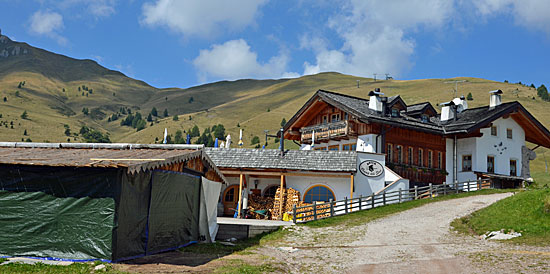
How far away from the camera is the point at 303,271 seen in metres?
12.8

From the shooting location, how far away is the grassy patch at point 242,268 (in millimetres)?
11773

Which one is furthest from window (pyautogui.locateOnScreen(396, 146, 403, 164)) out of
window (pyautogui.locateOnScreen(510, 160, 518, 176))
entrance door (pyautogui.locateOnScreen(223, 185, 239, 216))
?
entrance door (pyautogui.locateOnScreen(223, 185, 239, 216))

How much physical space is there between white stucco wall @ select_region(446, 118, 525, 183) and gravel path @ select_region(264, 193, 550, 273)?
13236 mm

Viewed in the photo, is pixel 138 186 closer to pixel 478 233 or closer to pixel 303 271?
pixel 303 271

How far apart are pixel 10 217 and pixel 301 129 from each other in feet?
89.0

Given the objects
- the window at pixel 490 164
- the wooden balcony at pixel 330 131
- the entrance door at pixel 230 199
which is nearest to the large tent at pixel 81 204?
the entrance door at pixel 230 199

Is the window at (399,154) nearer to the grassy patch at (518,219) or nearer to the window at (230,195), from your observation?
the grassy patch at (518,219)

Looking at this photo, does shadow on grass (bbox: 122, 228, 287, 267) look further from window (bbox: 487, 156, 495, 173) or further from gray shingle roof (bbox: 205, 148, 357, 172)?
window (bbox: 487, 156, 495, 173)

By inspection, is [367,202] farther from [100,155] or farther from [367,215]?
[100,155]

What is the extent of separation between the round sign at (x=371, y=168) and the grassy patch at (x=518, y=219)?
720 centimetres

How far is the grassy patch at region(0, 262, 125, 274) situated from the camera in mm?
10828

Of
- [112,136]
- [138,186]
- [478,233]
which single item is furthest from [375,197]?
[112,136]

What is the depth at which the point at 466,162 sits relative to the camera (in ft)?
118

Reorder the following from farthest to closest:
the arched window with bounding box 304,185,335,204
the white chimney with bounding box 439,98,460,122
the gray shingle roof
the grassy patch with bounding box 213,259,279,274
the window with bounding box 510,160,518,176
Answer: the white chimney with bounding box 439,98,460,122 < the window with bounding box 510,160,518,176 < the arched window with bounding box 304,185,335,204 < the gray shingle roof < the grassy patch with bounding box 213,259,279,274
